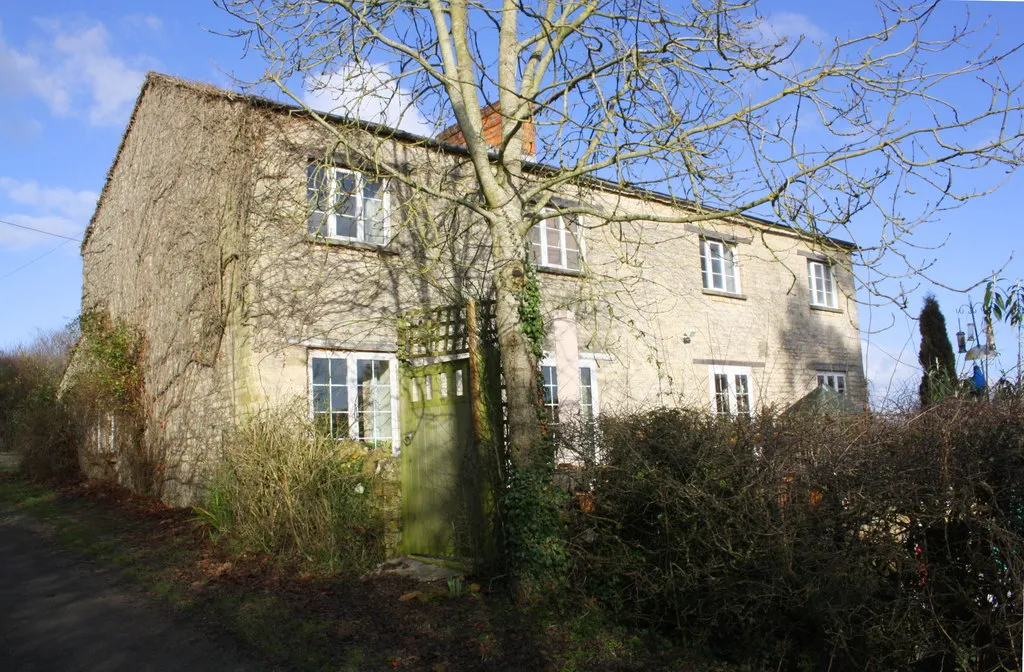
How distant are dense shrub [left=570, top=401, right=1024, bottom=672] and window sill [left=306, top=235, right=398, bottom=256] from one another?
6.02m

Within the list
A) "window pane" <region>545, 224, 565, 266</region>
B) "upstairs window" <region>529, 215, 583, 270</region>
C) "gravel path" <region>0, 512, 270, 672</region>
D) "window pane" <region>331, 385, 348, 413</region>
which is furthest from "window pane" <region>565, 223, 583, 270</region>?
"gravel path" <region>0, 512, 270, 672</region>

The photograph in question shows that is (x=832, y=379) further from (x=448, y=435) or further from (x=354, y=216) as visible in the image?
(x=448, y=435)

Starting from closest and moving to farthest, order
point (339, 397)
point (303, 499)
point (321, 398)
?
point (303, 499), point (321, 398), point (339, 397)

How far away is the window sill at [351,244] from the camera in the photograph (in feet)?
34.6

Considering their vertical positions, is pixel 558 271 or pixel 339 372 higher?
pixel 558 271

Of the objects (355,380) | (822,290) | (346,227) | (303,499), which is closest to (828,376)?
(822,290)

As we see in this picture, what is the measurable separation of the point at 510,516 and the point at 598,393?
7321 mm

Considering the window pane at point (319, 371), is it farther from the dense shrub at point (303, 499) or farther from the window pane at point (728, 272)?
the window pane at point (728, 272)

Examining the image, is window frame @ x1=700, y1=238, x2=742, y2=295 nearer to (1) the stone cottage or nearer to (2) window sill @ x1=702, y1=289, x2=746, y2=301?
(2) window sill @ x1=702, y1=289, x2=746, y2=301

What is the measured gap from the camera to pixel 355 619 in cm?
643

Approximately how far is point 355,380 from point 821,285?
13465 millimetres

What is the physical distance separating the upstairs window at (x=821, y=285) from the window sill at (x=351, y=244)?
39.5 ft

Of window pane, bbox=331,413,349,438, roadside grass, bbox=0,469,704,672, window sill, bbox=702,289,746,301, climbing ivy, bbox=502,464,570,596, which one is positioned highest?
window sill, bbox=702,289,746,301

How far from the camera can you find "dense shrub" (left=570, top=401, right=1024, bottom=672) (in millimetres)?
4152
